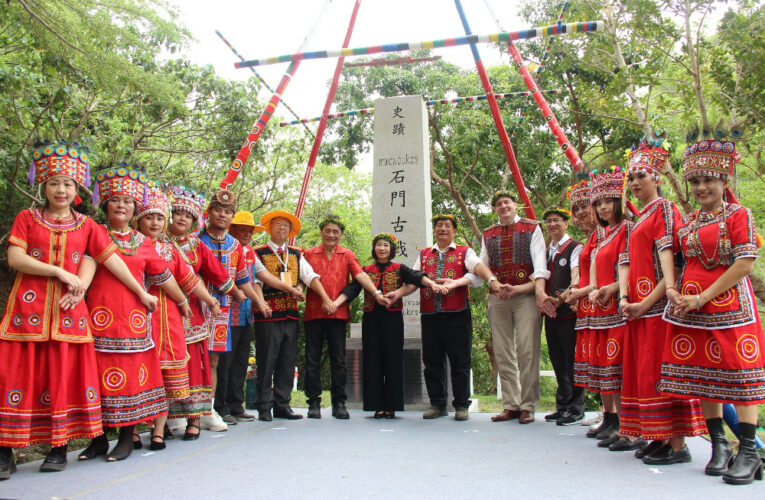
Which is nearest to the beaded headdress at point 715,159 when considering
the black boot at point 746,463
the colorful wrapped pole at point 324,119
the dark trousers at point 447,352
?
the black boot at point 746,463

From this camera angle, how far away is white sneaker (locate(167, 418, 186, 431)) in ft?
12.5

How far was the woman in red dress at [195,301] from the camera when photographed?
146 inches

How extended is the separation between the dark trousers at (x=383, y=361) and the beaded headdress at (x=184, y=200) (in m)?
1.65

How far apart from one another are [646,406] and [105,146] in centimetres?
541

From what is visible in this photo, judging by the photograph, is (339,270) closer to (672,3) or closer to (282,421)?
(282,421)

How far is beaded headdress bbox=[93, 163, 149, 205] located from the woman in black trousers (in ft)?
6.33

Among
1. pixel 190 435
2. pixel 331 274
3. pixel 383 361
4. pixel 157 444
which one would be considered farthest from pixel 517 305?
pixel 157 444

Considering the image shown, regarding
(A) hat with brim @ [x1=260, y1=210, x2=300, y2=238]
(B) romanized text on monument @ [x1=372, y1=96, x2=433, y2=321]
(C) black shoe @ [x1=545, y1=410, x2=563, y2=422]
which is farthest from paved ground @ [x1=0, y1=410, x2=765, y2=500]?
(B) romanized text on monument @ [x1=372, y1=96, x2=433, y2=321]

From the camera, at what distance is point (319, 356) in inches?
193

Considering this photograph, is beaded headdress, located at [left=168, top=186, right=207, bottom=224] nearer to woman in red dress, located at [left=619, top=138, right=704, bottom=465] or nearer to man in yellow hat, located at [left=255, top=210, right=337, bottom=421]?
man in yellow hat, located at [left=255, top=210, right=337, bottom=421]

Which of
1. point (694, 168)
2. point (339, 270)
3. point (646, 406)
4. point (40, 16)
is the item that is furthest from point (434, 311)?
point (40, 16)

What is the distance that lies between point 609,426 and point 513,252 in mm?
1521

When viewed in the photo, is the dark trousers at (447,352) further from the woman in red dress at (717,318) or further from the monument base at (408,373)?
the woman in red dress at (717,318)

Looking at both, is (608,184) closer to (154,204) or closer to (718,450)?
(718,450)
